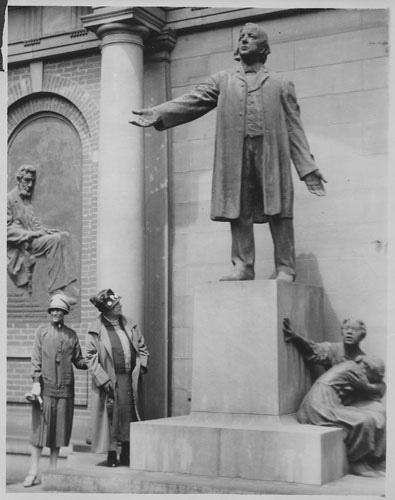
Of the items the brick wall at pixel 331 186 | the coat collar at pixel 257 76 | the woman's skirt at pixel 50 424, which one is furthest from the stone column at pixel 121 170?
the coat collar at pixel 257 76

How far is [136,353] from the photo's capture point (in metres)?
8.53

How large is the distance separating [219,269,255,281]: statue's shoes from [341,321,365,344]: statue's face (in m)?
0.94

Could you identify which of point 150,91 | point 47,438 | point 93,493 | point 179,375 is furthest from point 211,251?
point 93,493

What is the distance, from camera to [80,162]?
36.3 ft

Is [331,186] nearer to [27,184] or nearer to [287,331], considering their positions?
[287,331]

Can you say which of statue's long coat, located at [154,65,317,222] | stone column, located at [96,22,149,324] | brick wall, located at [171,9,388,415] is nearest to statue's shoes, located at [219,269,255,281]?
statue's long coat, located at [154,65,317,222]

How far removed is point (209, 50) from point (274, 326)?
A: 415cm

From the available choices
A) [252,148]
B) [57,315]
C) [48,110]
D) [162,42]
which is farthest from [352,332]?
[48,110]

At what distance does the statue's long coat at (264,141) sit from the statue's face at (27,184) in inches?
149

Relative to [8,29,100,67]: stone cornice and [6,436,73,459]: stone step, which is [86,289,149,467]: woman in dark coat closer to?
[6,436,73,459]: stone step

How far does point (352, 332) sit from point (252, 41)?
2.64m

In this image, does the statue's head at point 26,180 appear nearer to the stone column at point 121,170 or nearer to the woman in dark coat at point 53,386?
the stone column at point 121,170

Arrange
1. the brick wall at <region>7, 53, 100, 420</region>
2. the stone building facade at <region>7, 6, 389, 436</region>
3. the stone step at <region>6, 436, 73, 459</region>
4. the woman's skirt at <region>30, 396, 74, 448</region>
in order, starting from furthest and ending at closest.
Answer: the brick wall at <region>7, 53, 100, 420</region>
the stone step at <region>6, 436, 73, 459</region>
the stone building facade at <region>7, 6, 389, 436</region>
the woman's skirt at <region>30, 396, 74, 448</region>

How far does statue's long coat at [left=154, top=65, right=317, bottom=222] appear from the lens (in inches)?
306
